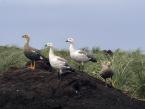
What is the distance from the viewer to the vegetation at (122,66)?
1968 centimetres

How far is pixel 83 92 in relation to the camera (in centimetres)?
1692

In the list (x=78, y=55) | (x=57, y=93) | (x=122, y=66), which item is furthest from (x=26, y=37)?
(x=57, y=93)

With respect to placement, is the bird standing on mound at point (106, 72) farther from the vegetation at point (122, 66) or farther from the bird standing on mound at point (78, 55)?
the bird standing on mound at point (78, 55)

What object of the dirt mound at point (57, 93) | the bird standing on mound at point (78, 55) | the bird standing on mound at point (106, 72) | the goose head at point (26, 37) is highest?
the goose head at point (26, 37)

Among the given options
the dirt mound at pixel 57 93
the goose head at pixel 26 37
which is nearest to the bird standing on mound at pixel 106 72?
the dirt mound at pixel 57 93

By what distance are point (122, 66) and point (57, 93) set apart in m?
4.44

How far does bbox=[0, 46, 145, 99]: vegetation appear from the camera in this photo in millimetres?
19680

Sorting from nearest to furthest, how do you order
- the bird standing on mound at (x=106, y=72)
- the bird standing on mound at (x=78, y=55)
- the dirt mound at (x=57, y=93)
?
the dirt mound at (x=57, y=93), the bird standing on mound at (x=106, y=72), the bird standing on mound at (x=78, y=55)

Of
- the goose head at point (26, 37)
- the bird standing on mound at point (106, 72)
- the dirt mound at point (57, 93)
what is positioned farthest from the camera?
the goose head at point (26, 37)

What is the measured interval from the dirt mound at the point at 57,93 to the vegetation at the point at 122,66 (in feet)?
7.25

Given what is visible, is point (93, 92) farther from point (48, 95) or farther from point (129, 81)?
point (129, 81)

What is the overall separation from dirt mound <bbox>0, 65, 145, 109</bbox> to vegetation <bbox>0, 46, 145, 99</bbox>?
7.25 ft

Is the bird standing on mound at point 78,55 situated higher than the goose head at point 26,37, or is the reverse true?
the goose head at point 26,37

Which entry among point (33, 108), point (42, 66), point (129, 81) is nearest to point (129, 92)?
point (129, 81)
